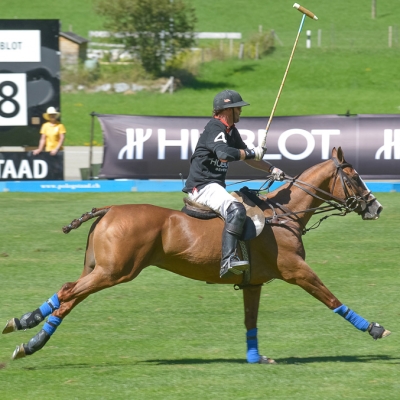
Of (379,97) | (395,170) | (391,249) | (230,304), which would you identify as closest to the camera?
(230,304)

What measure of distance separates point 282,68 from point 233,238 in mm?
37840

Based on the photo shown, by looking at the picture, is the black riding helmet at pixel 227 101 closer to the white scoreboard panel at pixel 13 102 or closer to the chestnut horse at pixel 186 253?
the chestnut horse at pixel 186 253

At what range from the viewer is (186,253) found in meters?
8.82


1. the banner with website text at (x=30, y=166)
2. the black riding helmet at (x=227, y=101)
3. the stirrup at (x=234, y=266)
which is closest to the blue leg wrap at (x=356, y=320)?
the stirrup at (x=234, y=266)

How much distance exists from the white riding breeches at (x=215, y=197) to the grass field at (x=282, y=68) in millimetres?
24219

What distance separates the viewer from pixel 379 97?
1599 inches

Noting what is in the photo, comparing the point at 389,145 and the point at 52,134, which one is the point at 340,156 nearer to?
the point at 389,145

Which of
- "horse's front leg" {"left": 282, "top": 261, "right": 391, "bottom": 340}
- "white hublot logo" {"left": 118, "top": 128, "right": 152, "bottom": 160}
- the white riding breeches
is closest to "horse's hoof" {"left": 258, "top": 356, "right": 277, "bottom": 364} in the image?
"horse's front leg" {"left": 282, "top": 261, "right": 391, "bottom": 340}

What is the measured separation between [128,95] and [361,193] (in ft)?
107

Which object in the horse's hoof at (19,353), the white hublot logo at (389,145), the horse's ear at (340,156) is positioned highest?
the horse's ear at (340,156)

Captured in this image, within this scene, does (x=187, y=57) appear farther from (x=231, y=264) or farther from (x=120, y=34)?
(x=231, y=264)

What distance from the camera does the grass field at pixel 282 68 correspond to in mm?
38531

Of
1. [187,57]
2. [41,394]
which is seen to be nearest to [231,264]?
[41,394]

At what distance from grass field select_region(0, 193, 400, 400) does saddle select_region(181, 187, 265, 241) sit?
1.35 metres
